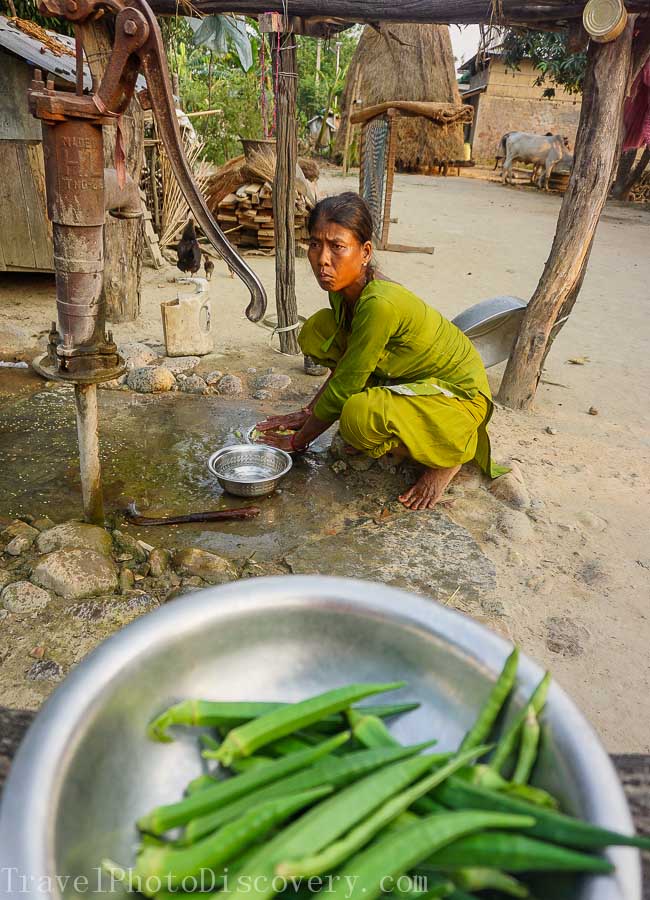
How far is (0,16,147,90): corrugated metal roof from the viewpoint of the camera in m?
5.15

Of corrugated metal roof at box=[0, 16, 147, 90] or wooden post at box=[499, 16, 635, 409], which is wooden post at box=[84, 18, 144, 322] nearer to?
corrugated metal roof at box=[0, 16, 147, 90]

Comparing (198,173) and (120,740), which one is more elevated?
(198,173)

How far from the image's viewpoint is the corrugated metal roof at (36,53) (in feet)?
16.9

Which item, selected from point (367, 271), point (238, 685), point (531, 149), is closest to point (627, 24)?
point (367, 271)

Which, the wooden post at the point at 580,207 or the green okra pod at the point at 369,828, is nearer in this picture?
the green okra pod at the point at 369,828

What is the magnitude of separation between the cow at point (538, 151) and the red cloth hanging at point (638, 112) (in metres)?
14.3

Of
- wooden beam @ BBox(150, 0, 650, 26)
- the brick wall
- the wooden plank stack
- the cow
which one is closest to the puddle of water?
wooden beam @ BBox(150, 0, 650, 26)

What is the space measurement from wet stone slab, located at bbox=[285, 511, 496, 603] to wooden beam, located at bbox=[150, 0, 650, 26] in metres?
2.86

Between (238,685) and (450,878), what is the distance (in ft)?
1.41

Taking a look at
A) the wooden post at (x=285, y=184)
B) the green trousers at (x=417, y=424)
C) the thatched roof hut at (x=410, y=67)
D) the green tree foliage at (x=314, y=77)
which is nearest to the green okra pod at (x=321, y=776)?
the green trousers at (x=417, y=424)

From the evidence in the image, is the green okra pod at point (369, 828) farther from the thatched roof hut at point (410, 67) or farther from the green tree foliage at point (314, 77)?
the green tree foliage at point (314, 77)

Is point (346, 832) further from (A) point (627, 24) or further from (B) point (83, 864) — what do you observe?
(A) point (627, 24)

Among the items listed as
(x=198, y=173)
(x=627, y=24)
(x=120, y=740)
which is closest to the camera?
(x=120, y=740)

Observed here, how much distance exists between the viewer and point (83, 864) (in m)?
0.81
